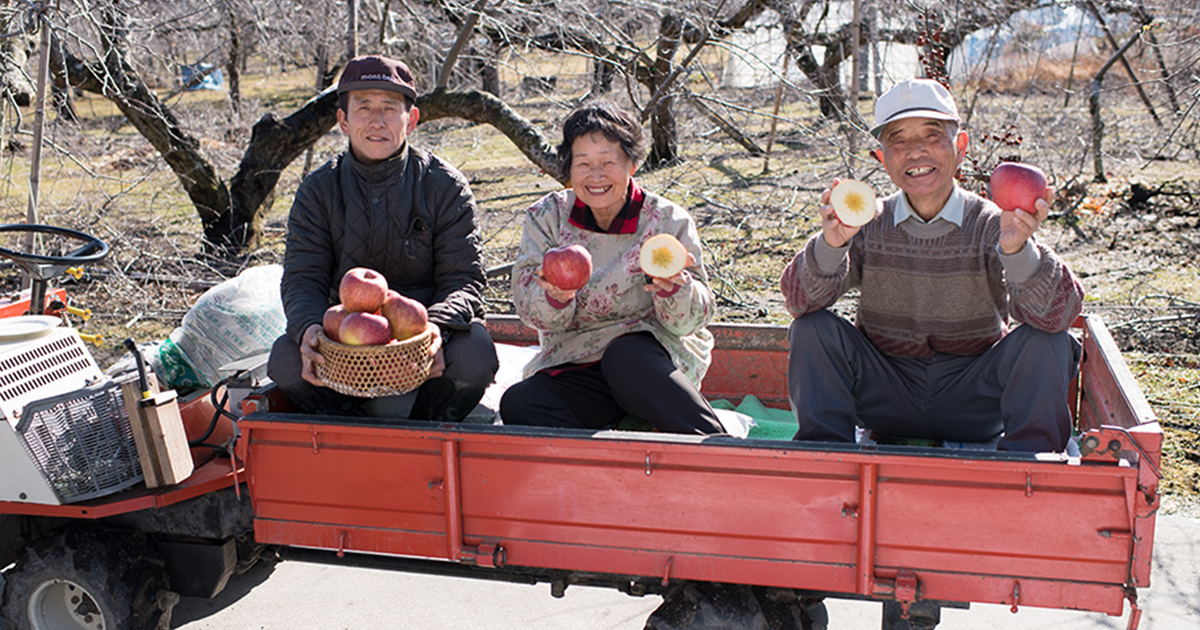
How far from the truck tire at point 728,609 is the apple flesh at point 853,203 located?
1137mm

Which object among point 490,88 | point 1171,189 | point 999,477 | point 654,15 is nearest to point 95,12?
point 654,15

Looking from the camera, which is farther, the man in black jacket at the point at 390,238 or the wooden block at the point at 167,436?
the man in black jacket at the point at 390,238

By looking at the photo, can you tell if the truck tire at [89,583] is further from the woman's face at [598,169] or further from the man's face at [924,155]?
the man's face at [924,155]

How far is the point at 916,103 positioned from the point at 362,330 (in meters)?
1.87

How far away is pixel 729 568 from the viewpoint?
8.93 ft

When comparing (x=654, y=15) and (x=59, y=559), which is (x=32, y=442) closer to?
(x=59, y=559)

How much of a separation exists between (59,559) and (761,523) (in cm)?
237

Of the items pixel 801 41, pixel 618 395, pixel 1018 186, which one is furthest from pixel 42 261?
pixel 801 41

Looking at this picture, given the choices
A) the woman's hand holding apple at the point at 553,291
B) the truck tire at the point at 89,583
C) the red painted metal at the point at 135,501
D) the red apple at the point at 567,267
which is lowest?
the truck tire at the point at 89,583

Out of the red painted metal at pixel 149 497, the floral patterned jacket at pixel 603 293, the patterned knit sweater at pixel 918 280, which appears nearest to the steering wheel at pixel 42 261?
the red painted metal at pixel 149 497

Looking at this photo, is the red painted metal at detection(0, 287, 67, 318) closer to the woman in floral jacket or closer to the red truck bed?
the red truck bed

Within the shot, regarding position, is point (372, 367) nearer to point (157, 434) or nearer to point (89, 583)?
point (157, 434)

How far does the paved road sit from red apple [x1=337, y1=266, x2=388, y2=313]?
1.33m

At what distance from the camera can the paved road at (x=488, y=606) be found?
3496 millimetres
